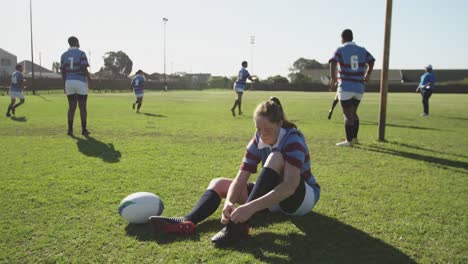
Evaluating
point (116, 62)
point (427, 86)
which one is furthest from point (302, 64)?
point (427, 86)

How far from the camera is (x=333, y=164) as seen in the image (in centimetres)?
651

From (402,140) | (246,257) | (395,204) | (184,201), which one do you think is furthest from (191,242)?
(402,140)

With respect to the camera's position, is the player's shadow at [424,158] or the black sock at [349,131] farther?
the black sock at [349,131]

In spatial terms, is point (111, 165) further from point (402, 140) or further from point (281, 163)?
point (402, 140)

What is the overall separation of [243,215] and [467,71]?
11143cm

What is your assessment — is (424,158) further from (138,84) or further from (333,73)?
(138,84)

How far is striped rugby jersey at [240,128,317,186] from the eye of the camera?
10.4ft

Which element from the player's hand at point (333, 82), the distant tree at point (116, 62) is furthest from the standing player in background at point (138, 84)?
the distant tree at point (116, 62)

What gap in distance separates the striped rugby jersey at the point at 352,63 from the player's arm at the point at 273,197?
574 cm

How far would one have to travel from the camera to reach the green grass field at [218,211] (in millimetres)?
3125

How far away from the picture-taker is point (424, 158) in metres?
7.03

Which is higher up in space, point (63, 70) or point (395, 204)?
point (63, 70)

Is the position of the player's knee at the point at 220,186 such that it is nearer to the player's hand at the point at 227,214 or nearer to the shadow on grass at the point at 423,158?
the player's hand at the point at 227,214

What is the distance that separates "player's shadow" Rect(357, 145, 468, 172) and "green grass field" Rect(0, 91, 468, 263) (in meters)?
0.03
